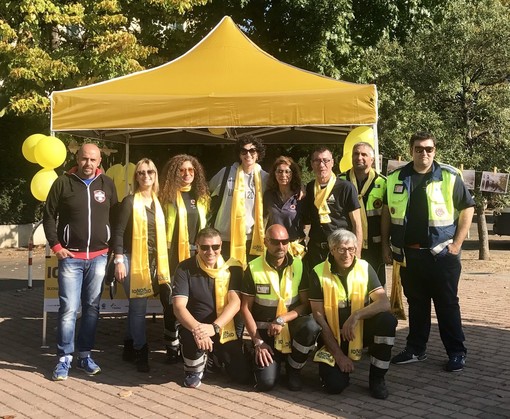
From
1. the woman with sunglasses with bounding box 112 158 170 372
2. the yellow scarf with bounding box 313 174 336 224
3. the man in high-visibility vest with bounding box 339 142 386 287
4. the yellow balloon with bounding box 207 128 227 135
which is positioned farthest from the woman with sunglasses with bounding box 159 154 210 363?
the yellow balloon with bounding box 207 128 227 135

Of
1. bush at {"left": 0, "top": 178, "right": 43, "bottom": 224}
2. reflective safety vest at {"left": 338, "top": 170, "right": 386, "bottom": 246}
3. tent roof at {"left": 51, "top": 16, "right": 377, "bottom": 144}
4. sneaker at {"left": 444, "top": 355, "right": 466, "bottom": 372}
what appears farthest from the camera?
bush at {"left": 0, "top": 178, "right": 43, "bottom": 224}

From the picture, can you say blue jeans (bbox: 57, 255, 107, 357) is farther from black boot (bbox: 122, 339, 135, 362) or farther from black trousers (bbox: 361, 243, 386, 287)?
black trousers (bbox: 361, 243, 386, 287)

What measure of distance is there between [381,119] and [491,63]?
268 cm

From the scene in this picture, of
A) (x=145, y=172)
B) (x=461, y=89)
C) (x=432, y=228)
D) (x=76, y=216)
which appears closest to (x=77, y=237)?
(x=76, y=216)

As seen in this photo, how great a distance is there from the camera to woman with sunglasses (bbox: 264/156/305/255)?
5.68m

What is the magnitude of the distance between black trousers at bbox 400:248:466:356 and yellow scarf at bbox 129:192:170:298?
7.10ft

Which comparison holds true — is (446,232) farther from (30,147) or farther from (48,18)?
(48,18)

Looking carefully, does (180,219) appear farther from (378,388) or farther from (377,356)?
(378,388)

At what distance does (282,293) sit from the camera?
5191 millimetres

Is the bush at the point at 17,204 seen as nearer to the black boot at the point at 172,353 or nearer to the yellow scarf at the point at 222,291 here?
the black boot at the point at 172,353

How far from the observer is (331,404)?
471 cm

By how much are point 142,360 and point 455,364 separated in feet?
8.87

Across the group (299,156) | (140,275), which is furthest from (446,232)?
(299,156)

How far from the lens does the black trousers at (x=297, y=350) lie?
4.98 m
